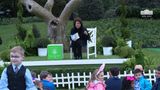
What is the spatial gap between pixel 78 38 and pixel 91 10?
20.7m

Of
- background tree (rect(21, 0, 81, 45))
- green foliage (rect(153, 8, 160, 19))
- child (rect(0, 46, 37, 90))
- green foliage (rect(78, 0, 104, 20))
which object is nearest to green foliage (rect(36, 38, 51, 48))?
background tree (rect(21, 0, 81, 45))

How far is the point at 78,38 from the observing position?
1617 centimetres

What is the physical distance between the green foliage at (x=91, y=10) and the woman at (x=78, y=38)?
19596 mm

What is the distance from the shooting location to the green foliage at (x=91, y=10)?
119ft

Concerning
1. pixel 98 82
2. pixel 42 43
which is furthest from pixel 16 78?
pixel 42 43

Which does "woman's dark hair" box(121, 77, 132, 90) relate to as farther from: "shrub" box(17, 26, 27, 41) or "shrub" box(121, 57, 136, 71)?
"shrub" box(17, 26, 27, 41)

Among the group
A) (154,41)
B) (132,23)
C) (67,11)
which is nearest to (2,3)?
(132,23)

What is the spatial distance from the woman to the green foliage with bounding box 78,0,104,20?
771 inches

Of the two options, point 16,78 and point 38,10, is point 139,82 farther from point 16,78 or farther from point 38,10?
point 38,10

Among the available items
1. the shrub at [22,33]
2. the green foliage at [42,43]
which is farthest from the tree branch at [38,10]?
the green foliage at [42,43]

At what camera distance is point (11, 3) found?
38.7 m

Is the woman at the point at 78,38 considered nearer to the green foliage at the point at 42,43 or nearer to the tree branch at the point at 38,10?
the green foliage at the point at 42,43

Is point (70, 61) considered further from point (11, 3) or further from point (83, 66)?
point (11, 3)

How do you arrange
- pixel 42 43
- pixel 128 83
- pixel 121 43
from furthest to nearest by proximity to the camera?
pixel 42 43, pixel 121 43, pixel 128 83
